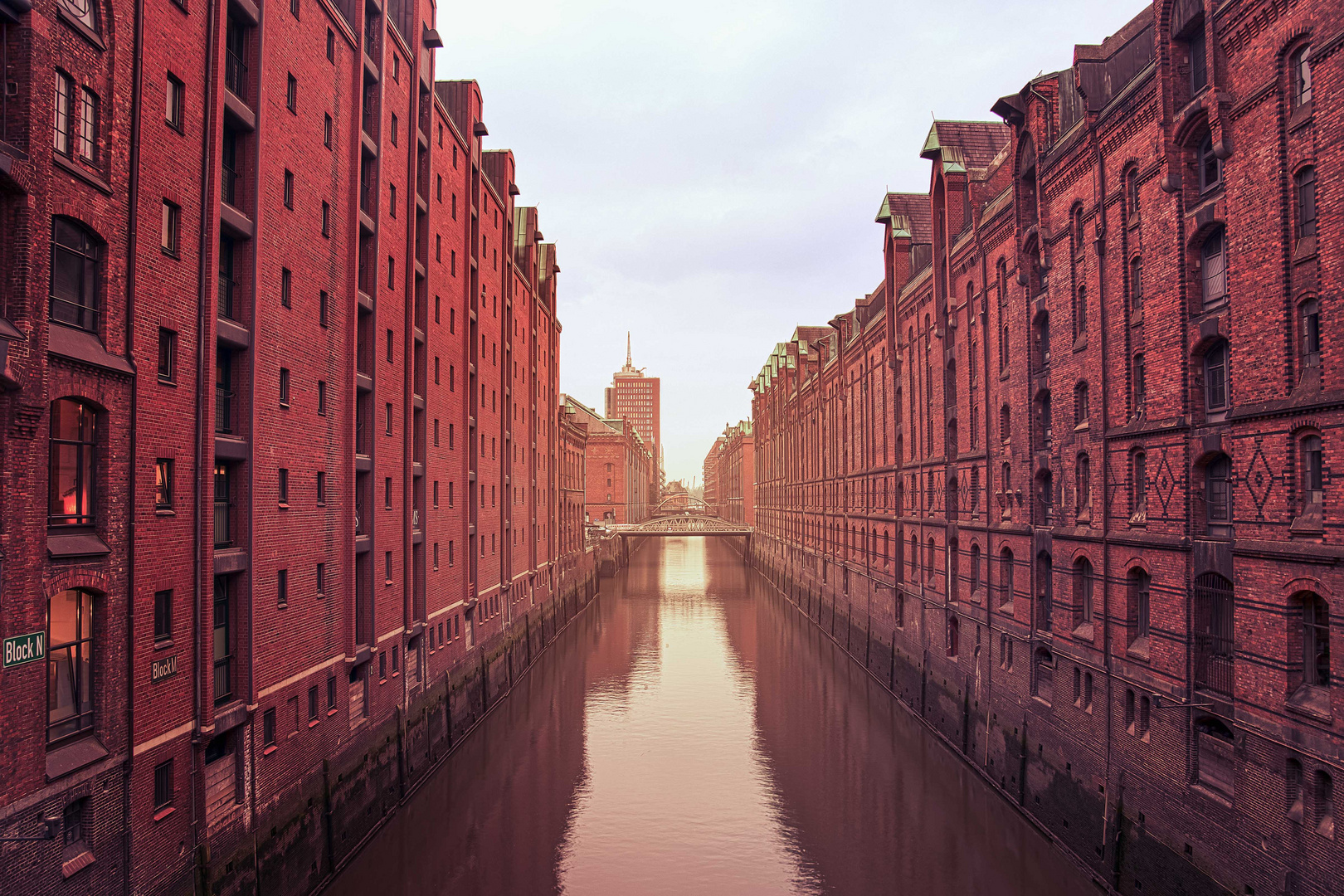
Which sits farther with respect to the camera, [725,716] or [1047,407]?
[725,716]

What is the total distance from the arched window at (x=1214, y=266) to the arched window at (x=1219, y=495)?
110 inches

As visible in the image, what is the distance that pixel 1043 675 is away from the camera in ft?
69.7

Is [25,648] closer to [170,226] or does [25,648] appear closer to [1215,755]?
[170,226]

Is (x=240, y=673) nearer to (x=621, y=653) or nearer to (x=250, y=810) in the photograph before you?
(x=250, y=810)

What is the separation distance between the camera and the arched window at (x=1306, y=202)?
12.0 m

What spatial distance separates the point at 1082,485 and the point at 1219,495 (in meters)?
4.95

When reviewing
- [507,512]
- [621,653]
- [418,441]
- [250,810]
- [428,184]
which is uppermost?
[428,184]

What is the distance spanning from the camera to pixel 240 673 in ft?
49.5

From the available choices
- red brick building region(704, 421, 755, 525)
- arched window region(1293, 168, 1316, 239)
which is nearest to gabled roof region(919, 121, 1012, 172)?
arched window region(1293, 168, 1316, 239)

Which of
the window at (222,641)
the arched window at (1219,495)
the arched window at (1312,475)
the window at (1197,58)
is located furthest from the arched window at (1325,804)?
the window at (222,641)

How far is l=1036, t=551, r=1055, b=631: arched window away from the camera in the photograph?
21.3 m

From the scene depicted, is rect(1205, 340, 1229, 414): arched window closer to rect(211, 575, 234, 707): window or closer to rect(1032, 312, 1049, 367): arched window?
rect(1032, 312, 1049, 367): arched window

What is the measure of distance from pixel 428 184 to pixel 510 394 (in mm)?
15269

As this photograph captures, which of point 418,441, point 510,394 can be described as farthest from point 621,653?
point 418,441
